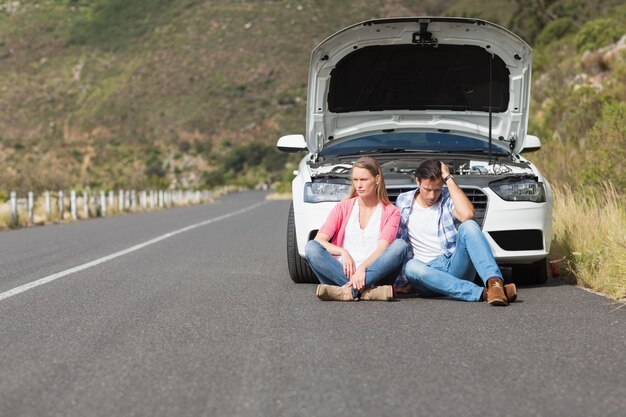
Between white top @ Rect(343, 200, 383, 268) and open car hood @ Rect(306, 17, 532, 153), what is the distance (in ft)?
6.04

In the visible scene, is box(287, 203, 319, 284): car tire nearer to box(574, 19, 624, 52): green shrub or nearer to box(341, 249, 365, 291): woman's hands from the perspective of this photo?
box(341, 249, 365, 291): woman's hands

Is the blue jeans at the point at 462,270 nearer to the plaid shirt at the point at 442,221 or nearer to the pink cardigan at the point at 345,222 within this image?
the plaid shirt at the point at 442,221

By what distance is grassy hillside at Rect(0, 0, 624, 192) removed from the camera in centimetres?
9088

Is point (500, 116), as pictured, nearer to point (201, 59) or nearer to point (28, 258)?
point (28, 258)

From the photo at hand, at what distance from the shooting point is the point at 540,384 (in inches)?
193

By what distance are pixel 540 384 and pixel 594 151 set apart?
38.2 ft

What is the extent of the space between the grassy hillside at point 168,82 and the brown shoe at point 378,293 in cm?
7257

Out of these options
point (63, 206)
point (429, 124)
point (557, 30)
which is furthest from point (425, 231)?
point (557, 30)

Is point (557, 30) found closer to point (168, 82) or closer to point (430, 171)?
point (430, 171)

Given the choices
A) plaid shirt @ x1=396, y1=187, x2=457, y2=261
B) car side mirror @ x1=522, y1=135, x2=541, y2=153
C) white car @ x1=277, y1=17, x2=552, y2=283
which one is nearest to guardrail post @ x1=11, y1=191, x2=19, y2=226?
white car @ x1=277, y1=17, x2=552, y2=283

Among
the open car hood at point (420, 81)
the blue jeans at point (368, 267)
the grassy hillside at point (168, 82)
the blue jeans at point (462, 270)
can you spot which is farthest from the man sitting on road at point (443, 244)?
the grassy hillside at point (168, 82)

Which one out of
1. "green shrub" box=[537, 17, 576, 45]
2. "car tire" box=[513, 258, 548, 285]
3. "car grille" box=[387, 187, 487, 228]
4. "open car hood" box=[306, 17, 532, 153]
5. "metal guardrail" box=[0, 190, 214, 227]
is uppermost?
"green shrub" box=[537, 17, 576, 45]

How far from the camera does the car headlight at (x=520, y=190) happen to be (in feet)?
28.3

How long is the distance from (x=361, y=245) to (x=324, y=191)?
747 millimetres
